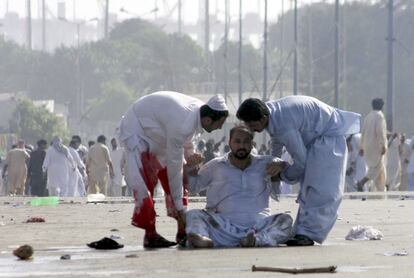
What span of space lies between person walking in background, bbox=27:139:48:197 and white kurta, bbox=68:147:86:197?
0.75 metres

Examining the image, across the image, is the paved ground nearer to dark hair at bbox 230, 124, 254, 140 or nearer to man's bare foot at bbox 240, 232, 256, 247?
man's bare foot at bbox 240, 232, 256, 247

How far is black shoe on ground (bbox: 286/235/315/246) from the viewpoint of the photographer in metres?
12.6

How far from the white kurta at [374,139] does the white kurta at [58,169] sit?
6463 mm

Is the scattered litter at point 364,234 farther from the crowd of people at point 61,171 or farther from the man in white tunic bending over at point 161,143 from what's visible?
the crowd of people at point 61,171

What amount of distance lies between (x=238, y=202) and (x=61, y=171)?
18279 millimetres

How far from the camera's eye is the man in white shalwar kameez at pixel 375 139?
84.8ft

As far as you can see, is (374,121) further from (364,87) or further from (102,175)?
(364,87)

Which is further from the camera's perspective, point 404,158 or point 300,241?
point 404,158

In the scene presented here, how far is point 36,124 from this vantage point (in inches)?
3216

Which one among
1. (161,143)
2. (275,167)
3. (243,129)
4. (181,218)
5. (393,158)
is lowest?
(393,158)

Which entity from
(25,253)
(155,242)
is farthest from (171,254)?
(25,253)

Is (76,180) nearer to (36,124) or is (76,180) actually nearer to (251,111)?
(251,111)

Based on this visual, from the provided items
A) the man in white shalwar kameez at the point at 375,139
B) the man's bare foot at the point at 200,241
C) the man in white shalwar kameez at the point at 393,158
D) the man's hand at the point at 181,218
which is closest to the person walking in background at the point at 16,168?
the man in white shalwar kameez at the point at 393,158

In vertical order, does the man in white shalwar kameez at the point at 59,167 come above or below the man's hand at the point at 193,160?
below
